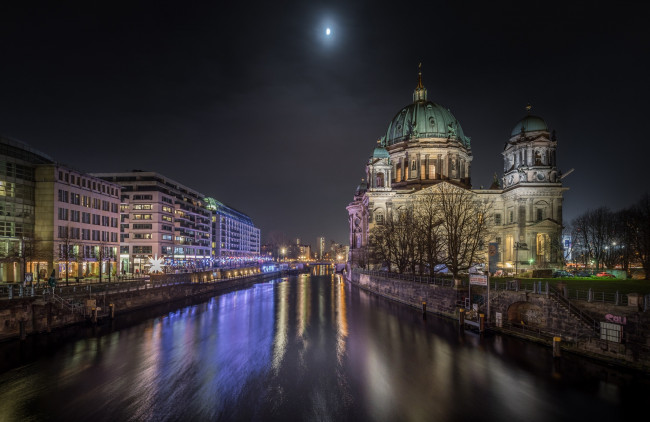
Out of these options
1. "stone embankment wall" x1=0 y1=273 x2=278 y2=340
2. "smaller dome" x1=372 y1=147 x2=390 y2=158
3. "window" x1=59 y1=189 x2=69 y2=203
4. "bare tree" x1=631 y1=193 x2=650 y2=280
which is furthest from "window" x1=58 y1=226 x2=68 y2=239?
"bare tree" x1=631 y1=193 x2=650 y2=280

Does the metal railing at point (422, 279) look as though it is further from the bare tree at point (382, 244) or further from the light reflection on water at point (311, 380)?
the light reflection on water at point (311, 380)

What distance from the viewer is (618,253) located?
82.4m

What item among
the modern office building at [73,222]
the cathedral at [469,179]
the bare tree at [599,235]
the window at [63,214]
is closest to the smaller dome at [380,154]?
the cathedral at [469,179]

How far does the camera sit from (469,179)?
386ft

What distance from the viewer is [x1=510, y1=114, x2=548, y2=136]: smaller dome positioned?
311ft

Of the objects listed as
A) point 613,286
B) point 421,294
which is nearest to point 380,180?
point 421,294

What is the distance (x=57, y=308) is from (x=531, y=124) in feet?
326

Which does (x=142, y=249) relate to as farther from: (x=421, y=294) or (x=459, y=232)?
(x=459, y=232)

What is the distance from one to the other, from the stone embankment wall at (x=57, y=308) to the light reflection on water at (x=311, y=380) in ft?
14.8

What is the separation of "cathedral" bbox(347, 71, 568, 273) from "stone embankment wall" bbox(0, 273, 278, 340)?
181ft

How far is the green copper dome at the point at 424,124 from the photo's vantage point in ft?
374

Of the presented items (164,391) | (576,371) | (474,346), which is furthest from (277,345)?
(576,371)

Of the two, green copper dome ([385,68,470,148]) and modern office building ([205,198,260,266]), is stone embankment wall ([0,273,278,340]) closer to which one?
green copper dome ([385,68,470,148])

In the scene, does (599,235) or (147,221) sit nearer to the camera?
(599,235)
